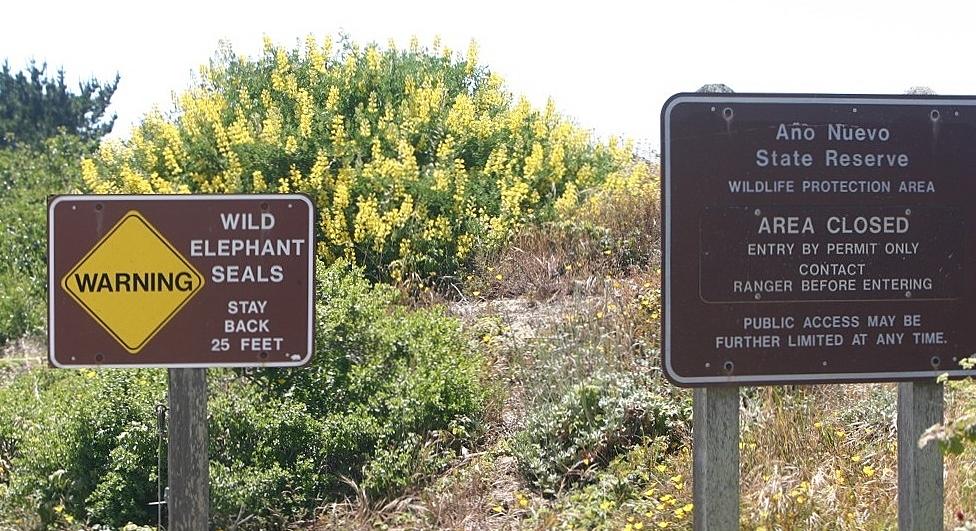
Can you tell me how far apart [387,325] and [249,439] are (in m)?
1.18

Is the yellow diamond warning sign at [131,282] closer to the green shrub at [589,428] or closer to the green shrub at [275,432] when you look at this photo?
the green shrub at [275,432]

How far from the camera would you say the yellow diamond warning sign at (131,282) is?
4000mm

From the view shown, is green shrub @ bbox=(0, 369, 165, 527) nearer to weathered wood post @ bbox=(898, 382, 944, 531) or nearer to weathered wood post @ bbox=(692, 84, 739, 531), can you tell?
weathered wood post @ bbox=(692, 84, 739, 531)

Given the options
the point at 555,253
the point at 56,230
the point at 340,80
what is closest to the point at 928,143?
the point at 56,230

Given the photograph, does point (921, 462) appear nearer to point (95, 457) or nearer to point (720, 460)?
point (720, 460)

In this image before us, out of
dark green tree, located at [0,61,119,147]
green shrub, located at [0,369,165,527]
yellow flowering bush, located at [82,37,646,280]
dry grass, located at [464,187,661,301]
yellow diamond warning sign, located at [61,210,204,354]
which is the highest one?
dark green tree, located at [0,61,119,147]

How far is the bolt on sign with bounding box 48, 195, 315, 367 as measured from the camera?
401 centimetres

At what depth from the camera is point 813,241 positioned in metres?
3.90

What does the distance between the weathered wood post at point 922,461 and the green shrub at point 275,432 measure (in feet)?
9.49

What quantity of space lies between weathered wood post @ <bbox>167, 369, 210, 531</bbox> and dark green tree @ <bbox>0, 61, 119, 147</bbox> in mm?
28357

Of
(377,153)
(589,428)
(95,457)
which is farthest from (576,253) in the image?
(95,457)

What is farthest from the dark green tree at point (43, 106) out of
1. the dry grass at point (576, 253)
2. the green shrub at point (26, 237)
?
the dry grass at point (576, 253)

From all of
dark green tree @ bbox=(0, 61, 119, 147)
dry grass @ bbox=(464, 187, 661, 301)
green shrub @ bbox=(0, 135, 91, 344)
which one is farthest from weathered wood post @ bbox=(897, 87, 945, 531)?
dark green tree @ bbox=(0, 61, 119, 147)

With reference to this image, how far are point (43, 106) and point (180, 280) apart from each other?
29.7m
